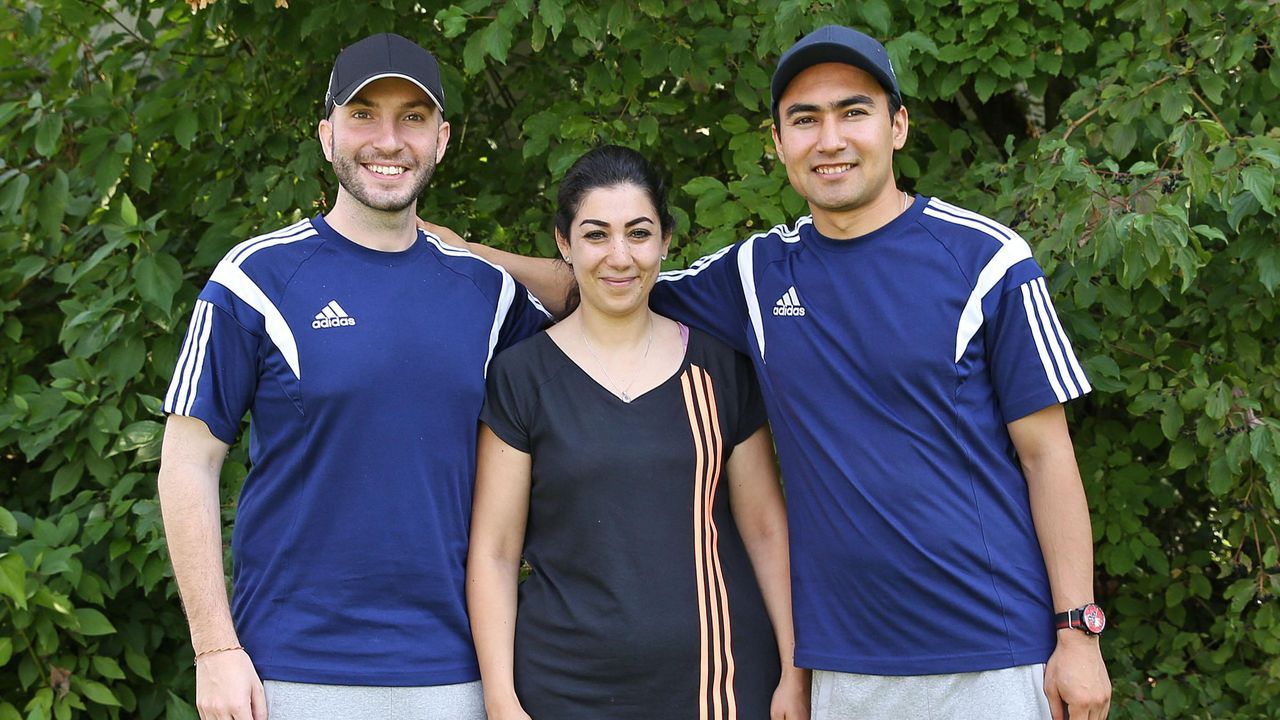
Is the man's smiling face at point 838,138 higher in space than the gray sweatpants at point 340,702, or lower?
higher

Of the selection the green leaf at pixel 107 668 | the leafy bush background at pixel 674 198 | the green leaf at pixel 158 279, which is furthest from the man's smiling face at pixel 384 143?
the green leaf at pixel 107 668

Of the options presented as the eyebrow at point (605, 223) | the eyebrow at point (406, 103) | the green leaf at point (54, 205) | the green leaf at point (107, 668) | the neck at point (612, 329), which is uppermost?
the green leaf at point (54, 205)

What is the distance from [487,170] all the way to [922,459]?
101 inches

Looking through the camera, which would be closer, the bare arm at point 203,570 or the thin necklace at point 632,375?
the bare arm at point 203,570

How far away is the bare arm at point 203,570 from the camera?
282 cm

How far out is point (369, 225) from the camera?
122 inches

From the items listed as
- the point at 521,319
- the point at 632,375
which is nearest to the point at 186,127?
the point at 521,319

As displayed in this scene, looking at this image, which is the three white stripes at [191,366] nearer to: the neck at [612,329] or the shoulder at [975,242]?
the neck at [612,329]

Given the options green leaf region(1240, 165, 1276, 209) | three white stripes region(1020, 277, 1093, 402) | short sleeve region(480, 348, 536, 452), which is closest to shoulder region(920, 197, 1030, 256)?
three white stripes region(1020, 277, 1093, 402)

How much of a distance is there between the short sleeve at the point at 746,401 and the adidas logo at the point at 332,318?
941mm

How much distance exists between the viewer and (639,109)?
4250mm

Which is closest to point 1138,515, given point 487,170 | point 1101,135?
point 1101,135

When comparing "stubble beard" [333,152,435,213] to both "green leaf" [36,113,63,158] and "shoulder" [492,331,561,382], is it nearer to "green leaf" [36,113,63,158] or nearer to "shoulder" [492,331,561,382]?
"shoulder" [492,331,561,382]

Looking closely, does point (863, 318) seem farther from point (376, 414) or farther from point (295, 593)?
point (295, 593)
